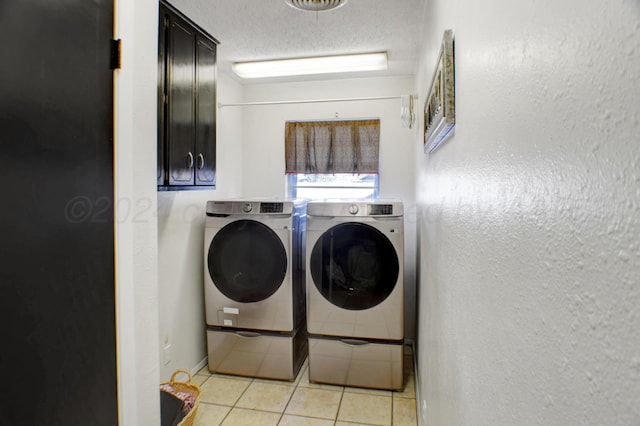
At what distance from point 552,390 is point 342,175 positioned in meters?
3.36

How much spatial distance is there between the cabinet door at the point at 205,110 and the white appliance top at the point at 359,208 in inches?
31.4

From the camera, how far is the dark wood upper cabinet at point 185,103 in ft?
6.63

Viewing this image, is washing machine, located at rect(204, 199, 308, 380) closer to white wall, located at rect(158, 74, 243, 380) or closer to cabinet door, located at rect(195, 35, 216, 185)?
white wall, located at rect(158, 74, 243, 380)

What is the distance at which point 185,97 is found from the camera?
2213mm

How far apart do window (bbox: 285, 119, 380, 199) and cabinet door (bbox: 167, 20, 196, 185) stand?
149 centimetres

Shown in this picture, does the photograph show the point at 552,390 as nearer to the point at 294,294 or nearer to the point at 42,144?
the point at 42,144

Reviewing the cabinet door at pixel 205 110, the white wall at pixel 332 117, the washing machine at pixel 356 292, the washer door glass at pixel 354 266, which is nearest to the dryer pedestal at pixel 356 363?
the washing machine at pixel 356 292

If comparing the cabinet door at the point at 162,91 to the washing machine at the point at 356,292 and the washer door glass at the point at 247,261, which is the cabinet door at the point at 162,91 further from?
the washing machine at the point at 356,292

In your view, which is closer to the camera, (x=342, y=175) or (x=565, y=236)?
(x=565, y=236)

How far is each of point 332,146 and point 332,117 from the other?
0.28 m

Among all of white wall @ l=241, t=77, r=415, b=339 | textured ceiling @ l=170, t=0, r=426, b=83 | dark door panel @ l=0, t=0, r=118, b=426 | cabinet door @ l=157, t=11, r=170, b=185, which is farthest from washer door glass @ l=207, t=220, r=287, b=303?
dark door panel @ l=0, t=0, r=118, b=426

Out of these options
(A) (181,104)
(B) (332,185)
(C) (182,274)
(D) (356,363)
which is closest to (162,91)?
(A) (181,104)

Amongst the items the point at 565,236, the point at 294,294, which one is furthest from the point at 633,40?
the point at 294,294

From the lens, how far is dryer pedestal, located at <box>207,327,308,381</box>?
2795mm
